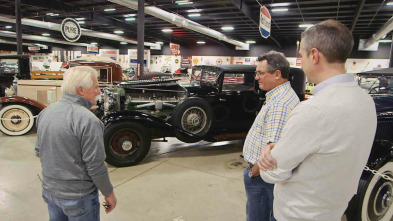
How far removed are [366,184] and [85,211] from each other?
89.9 inches

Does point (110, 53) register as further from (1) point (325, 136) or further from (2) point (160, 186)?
(1) point (325, 136)

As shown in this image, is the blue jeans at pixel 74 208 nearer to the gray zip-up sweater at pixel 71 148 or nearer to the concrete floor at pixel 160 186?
the gray zip-up sweater at pixel 71 148

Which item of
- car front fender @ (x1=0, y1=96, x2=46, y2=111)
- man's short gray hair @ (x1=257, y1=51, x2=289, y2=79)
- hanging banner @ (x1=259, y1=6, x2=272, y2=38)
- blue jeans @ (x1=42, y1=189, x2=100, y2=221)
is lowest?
blue jeans @ (x1=42, y1=189, x2=100, y2=221)

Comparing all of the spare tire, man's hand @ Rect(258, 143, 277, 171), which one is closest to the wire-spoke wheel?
the spare tire

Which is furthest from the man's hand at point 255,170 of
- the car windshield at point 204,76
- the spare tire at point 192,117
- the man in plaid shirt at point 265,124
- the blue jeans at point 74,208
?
the car windshield at point 204,76

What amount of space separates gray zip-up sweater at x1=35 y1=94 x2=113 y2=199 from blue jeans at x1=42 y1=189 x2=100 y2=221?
4 cm

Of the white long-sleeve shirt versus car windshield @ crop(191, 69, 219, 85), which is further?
car windshield @ crop(191, 69, 219, 85)

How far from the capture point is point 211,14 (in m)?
11.5

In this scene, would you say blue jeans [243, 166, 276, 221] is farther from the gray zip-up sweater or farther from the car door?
the car door

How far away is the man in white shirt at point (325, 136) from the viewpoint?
0.80 m

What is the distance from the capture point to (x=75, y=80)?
1365 millimetres

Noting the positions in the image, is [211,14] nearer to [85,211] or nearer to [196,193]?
[196,193]

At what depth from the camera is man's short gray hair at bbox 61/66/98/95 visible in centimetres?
136

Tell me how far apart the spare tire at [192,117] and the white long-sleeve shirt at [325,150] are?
3153mm
